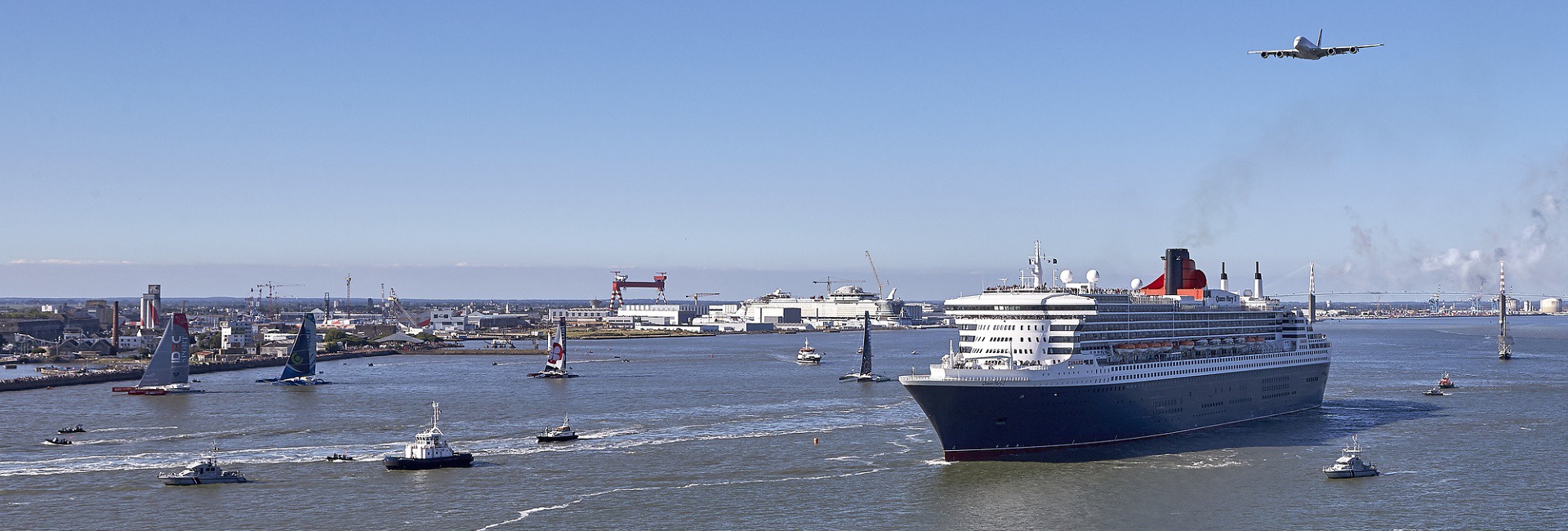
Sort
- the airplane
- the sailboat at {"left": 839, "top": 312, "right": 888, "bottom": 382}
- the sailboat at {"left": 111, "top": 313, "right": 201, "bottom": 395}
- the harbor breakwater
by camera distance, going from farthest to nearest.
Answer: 1. the sailboat at {"left": 839, "top": 312, "right": 888, "bottom": 382}
2. the harbor breakwater
3. the sailboat at {"left": 111, "top": 313, "right": 201, "bottom": 395}
4. the airplane

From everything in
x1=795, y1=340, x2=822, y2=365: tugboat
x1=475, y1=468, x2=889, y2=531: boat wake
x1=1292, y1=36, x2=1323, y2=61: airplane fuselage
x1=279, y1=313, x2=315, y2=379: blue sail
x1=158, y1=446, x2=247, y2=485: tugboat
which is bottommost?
x1=475, y1=468, x2=889, y2=531: boat wake

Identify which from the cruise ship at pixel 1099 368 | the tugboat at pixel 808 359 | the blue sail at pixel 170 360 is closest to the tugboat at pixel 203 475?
the cruise ship at pixel 1099 368

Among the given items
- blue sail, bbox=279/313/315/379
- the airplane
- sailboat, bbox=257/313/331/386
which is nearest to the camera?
the airplane

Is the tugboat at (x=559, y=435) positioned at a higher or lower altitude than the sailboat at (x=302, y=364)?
lower

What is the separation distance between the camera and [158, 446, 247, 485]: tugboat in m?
38.6

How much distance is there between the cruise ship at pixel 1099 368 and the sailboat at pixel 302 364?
47902 millimetres

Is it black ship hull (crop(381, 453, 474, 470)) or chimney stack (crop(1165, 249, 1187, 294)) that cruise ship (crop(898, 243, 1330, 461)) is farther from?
black ship hull (crop(381, 453, 474, 470))

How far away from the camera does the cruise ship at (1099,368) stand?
42.3 metres

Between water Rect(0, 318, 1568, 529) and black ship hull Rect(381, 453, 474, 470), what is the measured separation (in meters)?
0.38

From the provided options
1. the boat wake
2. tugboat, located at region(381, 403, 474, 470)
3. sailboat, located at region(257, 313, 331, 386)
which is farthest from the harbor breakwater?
the boat wake

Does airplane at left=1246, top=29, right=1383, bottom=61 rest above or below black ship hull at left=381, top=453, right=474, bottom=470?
above

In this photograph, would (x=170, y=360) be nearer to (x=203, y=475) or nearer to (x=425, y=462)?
(x=203, y=475)

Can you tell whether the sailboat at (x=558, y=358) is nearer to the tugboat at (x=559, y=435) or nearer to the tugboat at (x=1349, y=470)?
the tugboat at (x=559, y=435)

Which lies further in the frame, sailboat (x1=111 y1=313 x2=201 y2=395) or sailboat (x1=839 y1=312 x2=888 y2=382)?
sailboat (x1=839 y1=312 x2=888 y2=382)
